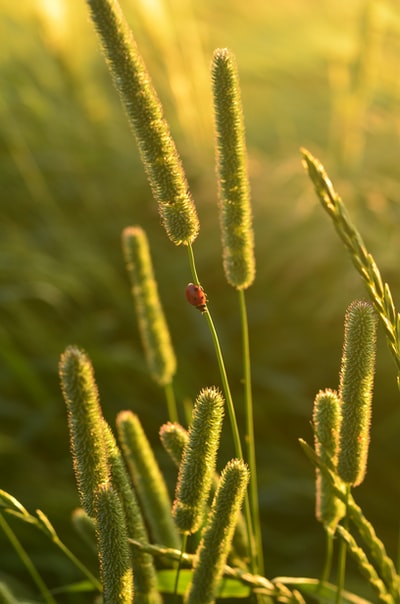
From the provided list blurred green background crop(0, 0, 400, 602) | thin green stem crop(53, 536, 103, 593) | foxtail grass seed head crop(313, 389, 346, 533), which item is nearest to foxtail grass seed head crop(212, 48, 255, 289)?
foxtail grass seed head crop(313, 389, 346, 533)

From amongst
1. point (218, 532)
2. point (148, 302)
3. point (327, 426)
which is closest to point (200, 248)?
point (148, 302)

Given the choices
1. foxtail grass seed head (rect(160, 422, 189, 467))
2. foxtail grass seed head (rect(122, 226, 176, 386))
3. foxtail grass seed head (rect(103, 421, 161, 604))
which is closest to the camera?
foxtail grass seed head (rect(103, 421, 161, 604))

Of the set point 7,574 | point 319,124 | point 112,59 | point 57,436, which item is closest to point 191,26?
point 319,124

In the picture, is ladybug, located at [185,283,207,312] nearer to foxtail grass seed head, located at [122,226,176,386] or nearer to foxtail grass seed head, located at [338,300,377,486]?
foxtail grass seed head, located at [338,300,377,486]

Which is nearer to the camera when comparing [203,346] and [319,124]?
[203,346]

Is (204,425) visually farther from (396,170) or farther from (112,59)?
(396,170)

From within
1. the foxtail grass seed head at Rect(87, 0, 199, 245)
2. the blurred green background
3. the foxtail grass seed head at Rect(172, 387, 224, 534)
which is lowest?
the foxtail grass seed head at Rect(172, 387, 224, 534)

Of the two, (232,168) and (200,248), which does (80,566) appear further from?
(200,248)

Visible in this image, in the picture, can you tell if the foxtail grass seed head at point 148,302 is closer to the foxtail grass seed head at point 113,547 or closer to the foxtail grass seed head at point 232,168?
the foxtail grass seed head at point 232,168

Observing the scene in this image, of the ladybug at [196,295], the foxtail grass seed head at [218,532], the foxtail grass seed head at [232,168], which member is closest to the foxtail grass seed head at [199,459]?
the foxtail grass seed head at [218,532]
